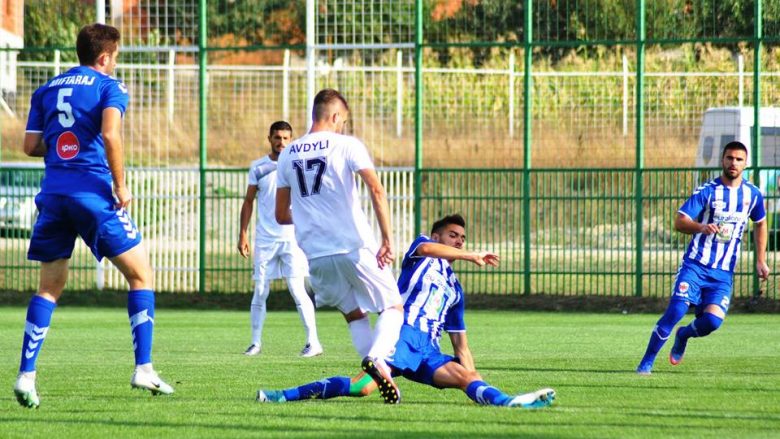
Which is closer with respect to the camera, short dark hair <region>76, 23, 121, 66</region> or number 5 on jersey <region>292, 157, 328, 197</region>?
number 5 on jersey <region>292, 157, 328, 197</region>

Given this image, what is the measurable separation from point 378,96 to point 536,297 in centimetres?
498

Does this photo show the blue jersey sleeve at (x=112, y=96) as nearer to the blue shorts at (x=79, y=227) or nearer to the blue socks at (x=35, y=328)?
the blue shorts at (x=79, y=227)

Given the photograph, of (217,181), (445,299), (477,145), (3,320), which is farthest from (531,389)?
(477,145)

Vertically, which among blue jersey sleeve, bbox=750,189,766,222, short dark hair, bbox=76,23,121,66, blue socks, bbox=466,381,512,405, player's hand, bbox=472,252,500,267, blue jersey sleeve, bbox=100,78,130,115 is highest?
short dark hair, bbox=76,23,121,66

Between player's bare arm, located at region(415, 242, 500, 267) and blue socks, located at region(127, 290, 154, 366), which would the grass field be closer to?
blue socks, located at region(127, 290, 154, 366)

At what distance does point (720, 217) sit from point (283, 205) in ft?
13.5

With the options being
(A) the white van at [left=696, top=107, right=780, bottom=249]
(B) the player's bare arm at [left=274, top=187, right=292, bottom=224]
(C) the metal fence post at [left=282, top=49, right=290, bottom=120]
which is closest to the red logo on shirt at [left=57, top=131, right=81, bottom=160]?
(B) the player's bare arm at [left=274, top=187, right=292, bottom=224]

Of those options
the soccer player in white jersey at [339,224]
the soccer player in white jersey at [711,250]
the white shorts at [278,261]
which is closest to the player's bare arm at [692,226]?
the soccer player in white jersey at [711,250]

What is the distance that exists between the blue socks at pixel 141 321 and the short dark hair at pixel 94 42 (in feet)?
4.99

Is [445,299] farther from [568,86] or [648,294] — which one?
[568,86]

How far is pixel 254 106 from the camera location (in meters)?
25.7

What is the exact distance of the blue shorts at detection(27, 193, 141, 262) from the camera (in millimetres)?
9086

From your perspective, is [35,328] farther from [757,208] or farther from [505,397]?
[757,208]

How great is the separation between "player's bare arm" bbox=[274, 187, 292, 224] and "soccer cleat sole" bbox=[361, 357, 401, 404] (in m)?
1.29
